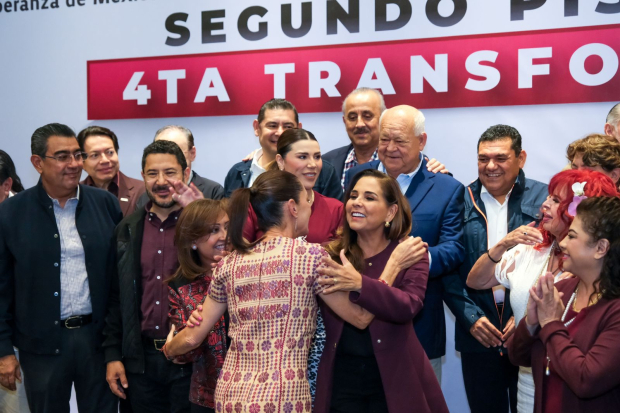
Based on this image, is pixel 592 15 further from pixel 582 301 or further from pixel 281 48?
pixel 582 301

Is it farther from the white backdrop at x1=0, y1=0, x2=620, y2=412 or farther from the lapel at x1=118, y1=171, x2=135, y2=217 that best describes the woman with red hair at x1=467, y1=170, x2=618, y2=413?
the lapel at x1=118, y1=171, x2=135, y2=217

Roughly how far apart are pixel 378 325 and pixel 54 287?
1875 millimetres

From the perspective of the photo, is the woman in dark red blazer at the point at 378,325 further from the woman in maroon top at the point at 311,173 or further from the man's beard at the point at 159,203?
the man's beard at the point at 159,203

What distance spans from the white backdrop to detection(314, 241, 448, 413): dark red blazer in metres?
2.13

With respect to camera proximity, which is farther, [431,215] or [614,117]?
[614,117]

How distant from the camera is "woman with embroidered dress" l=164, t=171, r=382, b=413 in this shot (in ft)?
8.37

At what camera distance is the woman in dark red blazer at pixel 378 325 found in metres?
2.75

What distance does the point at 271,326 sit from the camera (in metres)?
2.57

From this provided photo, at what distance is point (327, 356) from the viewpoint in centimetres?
291

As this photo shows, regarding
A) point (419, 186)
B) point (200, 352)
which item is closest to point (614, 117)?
point (419, 186)

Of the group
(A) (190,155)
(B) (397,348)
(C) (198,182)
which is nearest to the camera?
(B) (397,348)

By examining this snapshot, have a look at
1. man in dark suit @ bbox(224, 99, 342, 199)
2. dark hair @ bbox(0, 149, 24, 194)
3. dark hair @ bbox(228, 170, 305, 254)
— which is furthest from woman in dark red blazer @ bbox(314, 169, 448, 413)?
dark hair @ bbox(0, 149, 24, 194)

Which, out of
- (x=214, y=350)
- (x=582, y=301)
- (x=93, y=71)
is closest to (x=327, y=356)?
(x=214, y=350)

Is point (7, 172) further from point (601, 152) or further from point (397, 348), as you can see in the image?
point (601, 152)
